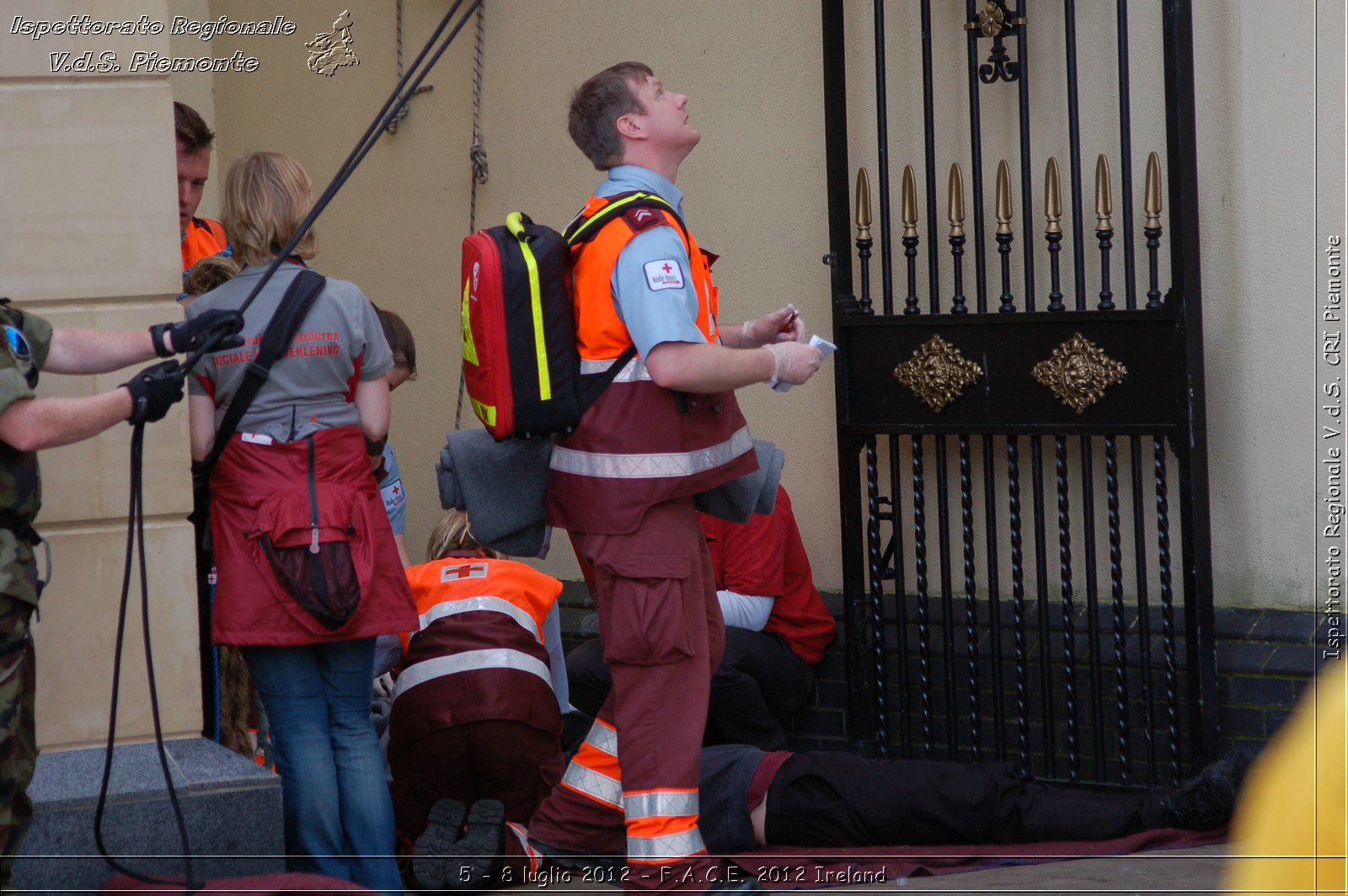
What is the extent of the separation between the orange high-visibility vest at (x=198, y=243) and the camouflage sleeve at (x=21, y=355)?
5.31 feet

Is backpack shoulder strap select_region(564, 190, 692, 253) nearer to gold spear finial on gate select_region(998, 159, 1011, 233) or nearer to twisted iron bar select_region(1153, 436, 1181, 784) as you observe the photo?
gold spear finial on gate select_region(998, 159, 1011, 233)

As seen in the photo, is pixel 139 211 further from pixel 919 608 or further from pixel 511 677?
pixel 919 608

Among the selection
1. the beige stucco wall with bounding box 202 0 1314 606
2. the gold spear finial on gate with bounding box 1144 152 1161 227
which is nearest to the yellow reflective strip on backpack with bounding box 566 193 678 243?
the gold spear finial on gate with bounding box 1144 152 1161 227

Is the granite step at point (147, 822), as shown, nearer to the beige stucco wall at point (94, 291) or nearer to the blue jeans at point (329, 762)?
the blue jeans at point (329, 762)

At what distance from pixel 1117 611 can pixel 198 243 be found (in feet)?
9.63

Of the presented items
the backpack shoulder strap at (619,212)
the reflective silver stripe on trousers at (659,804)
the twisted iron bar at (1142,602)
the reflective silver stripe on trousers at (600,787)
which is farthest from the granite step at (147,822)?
the twisted iron bar at (1142,602)

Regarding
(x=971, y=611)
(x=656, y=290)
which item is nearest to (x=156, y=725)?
(x=656, y=290)

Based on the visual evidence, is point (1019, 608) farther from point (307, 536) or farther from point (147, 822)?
point (147, 822)

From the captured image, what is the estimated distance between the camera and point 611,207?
287 centimetres

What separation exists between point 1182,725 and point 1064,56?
192 cm

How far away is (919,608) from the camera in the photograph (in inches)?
163

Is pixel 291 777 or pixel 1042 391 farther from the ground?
pixel 1042 391

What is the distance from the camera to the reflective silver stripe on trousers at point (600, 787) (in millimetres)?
3096

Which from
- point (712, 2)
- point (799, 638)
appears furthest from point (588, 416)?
point (712, 2)
